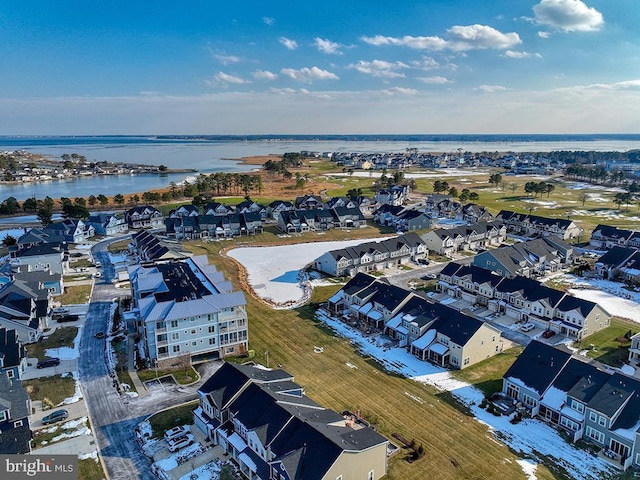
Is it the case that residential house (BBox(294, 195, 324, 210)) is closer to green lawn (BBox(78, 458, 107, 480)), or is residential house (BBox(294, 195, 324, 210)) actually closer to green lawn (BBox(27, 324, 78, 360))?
green lawn (BBox(27, 324, 78, 360))

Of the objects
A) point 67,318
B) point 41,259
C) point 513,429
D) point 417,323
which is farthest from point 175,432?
point 41,259

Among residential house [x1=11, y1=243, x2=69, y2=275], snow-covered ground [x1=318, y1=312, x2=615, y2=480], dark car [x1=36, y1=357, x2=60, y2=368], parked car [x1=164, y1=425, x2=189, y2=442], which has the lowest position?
snow-covered ground [x1=318, y1=312, x2=615, y2=480]

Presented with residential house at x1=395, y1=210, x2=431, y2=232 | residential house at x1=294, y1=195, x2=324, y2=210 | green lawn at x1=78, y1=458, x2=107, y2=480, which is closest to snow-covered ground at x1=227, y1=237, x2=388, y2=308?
residential house at x1=395, y1=210, x2=431, y2=232

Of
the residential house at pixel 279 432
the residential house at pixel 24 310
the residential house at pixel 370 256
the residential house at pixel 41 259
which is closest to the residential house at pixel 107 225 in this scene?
the residential house at pixel 41 259

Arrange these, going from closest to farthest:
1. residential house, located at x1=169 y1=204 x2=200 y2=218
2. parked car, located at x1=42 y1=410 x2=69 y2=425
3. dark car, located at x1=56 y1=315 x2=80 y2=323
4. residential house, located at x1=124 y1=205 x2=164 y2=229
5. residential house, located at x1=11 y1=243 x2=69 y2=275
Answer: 1. parked car, located at x1=42 y1=410 x2=69 y2=425
2. dark car, located at x1=56 y1=315 x2=80 y2=323
3. residential house, located at x1=11 y1=243 x2=69 y2=275
4. residential house, located at x1=124 y1=205 x2=164 y2=229
5. residential house, located at x1=169 y1=204 x2=200 y2=218

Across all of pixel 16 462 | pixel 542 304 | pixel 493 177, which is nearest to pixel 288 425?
pixel 16 462

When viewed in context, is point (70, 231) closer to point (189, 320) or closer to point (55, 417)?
point (189, 320)

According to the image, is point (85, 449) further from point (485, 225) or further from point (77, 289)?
point (485, 225)
